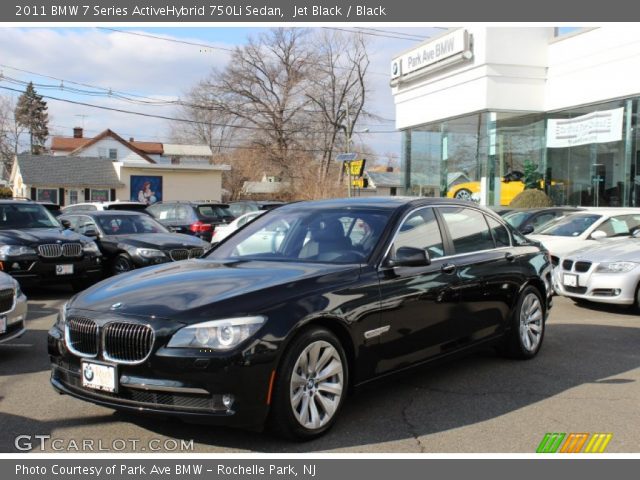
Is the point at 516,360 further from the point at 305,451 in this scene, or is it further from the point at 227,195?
the point at 227,195

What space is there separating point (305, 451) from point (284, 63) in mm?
56372

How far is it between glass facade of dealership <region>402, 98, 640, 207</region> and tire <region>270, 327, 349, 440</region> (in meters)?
18.7

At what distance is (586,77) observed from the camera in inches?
854

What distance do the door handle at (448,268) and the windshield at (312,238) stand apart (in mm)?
670

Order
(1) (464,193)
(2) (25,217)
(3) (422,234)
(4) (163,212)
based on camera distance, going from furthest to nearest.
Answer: (1) (464,193) < (4) (163,212) < (2) (25,217) < (3) (422,234)

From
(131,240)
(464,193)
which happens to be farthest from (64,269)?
(464,193)

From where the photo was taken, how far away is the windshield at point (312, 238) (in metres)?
5.13

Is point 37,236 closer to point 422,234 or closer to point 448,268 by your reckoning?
point 422,234

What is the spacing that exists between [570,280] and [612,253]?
715 millimetres


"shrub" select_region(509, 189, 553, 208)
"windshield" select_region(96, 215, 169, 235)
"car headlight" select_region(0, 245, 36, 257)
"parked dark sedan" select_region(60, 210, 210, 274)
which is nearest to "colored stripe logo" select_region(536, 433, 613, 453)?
"parked dark sedan" select_region(60, 210, 210, 274)

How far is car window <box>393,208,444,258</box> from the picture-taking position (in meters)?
5.32

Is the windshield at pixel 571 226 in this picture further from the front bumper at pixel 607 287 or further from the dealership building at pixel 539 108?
the dealership building at pixel 539 108

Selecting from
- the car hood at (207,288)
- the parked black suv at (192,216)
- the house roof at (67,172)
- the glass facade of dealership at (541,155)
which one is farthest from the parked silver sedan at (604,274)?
the house roof at (67,172)

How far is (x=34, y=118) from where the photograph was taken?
285 feet
